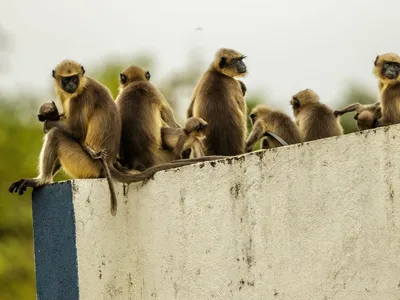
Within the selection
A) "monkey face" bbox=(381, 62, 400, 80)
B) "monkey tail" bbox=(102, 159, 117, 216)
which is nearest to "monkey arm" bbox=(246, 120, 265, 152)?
"monkey face" bbox=(381, 62, 400, 80)

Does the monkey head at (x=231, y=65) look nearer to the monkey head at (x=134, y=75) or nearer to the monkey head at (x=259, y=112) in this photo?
the monkey head at (x=259, y=112)

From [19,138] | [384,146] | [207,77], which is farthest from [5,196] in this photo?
[384,146]

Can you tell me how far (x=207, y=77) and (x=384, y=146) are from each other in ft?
10.5

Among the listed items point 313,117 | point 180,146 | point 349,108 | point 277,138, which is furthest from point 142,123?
point 349,108

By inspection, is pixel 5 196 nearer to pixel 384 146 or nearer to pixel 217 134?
pixel 217 134

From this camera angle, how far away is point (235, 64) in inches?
324

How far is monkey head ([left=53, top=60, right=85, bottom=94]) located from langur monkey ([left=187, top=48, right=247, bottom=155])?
1.11 m

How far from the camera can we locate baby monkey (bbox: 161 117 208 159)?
7.23 metres

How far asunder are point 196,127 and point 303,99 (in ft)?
3.45

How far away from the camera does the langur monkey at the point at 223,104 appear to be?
7.71 metres

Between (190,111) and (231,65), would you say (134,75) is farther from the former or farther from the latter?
(231,65)

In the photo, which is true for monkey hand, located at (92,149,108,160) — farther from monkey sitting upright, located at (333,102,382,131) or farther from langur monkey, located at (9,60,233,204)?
monkey sitting upright, located at (333,102,382,131)

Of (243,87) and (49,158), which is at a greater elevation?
(243,87)

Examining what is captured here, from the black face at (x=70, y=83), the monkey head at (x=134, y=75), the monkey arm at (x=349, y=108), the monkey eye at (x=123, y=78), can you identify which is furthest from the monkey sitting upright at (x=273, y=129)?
the black face at (x=70, y=83)
